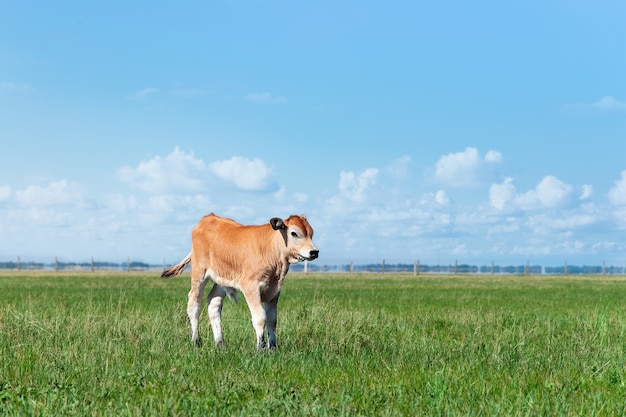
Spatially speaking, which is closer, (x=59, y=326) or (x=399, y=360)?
(x=399, y=360)

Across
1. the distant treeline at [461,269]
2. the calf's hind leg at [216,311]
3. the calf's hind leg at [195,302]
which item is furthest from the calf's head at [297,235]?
the distant treeline at [461,269]

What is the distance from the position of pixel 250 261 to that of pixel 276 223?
3.00 feet

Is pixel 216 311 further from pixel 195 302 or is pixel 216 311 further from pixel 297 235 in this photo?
pixel 297 235

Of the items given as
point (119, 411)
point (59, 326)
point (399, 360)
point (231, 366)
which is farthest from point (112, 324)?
point (119, 411)

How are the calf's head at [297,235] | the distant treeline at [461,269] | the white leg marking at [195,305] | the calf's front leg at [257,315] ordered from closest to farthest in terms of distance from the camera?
1. the calf's front leg at [257,315]
2. the calf's head at [297,235]
3. the white leg marking at [195,305]
4. the distant treeline at [461,269]

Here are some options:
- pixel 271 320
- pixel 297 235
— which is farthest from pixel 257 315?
pixel 297 235

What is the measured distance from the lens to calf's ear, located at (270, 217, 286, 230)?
12.1 metres

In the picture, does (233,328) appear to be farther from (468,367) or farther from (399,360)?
(468,367)

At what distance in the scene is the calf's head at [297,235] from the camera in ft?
39.5

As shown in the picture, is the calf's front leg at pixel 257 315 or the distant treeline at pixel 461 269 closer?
the calf's front leg at pixel 257 315

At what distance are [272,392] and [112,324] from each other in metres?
7.90

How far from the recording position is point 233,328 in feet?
49.1

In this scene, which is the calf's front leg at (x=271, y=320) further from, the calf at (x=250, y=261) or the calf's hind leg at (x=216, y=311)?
the calf's hind leg at (x=216, y=311)

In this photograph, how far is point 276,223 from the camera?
39.9 ft
